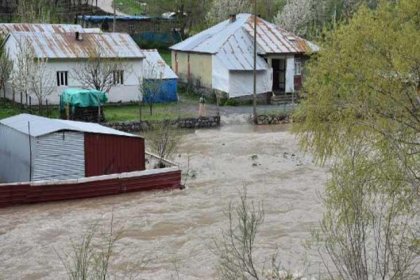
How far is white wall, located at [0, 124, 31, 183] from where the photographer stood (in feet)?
70.2

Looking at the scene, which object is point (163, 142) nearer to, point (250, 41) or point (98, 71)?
point (98, 71)

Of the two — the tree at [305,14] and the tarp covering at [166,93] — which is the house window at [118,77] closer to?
the tarp covering at [166,93]

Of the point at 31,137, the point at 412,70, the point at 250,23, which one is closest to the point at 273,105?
the point at 250,23

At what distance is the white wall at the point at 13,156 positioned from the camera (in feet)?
70.2

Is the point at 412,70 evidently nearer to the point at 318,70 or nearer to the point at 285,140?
the point at 318,70

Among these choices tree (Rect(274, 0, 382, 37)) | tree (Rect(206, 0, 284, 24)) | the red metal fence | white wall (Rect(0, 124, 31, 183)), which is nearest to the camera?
the red metal fence

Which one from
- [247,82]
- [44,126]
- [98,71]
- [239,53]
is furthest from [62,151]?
[239,53]

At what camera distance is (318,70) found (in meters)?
15.0

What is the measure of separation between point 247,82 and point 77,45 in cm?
1068

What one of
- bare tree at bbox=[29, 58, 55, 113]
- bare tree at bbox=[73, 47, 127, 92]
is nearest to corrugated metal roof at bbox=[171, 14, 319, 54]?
bare tree at bbox=[73, 47, 127, 92]

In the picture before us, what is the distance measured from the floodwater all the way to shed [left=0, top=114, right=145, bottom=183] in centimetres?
117

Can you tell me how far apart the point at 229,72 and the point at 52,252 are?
1017 inches

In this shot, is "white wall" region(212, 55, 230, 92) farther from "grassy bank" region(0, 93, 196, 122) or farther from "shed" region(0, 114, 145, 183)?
"shed" region(0, 114, 145, 183)

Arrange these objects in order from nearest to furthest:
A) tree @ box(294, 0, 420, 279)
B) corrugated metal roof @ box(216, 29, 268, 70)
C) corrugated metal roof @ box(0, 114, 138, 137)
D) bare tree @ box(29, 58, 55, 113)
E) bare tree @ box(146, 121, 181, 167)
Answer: tree @ box(294, 0, 420, 279), corrugated metal roof @ box(0, 114, 138, 137), bare tree @ box(146, 121, 181, 167), bare tree @ box(29, 58, 55, 113), corrugated metal roof @ box(216, 29, 268, 70)
